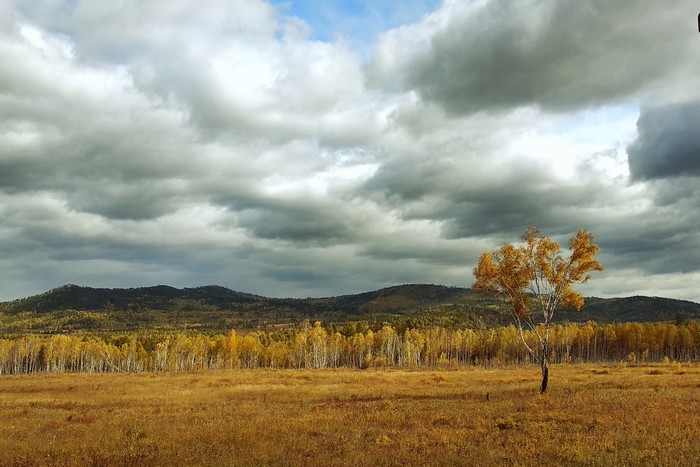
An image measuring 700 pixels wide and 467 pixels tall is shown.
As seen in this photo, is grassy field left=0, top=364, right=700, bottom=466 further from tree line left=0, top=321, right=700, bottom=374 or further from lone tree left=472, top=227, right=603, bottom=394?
tree line left=0, top=321, right=700, bottom=374

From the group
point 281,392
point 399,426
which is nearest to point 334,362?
point 281,392

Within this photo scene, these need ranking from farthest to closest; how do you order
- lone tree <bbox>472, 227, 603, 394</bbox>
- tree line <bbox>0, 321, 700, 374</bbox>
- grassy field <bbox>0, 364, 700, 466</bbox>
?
1. tree line <bbox>0, 321, 700, 374</bbox>
2. lone tree <bbox>472, 227, 603, 394</bbox>
3. grassy field <bbox>0, 364, 700, 466</bbox>

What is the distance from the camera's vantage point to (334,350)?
154 meters

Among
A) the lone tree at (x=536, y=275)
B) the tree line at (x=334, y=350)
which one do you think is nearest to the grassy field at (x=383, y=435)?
the lone tree at (x=536, y=275)

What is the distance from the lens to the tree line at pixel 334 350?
143875mm

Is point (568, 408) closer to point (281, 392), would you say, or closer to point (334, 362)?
point (281, 392)

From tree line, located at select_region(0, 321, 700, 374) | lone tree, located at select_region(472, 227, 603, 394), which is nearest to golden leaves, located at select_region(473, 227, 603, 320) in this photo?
lone tree, located at select_region(472, 227, 603, 394)

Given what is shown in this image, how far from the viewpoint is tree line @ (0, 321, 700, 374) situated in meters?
144

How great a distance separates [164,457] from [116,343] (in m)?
177

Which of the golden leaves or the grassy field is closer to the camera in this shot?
the grassy field

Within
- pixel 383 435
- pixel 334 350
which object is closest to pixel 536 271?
pixel 383 435

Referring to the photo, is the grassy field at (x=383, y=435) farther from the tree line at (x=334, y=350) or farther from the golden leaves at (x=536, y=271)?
the tree line at (x=334, y=350)

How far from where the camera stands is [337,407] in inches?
1249

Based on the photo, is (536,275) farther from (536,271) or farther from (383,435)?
(383,435)
